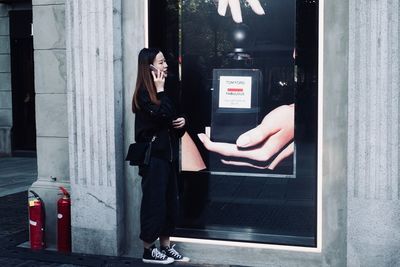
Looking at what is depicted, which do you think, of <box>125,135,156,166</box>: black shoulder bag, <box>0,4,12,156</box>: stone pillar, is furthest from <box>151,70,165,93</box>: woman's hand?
<box>0,4,12,156</box>: stone pillar

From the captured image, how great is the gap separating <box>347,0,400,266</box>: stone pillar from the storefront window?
485 millimetres

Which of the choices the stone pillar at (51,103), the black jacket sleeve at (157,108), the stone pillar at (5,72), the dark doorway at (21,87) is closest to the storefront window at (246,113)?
the black jacket sleeve at (157,108)

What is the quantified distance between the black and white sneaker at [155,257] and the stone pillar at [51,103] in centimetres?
138

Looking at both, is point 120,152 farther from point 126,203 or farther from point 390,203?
point 390,203

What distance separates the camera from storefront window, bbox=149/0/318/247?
5602 mm

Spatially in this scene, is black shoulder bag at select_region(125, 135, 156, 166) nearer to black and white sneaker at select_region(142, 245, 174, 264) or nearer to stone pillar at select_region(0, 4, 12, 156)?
black and white sneaker at select_region(142, 245, 174, 264)

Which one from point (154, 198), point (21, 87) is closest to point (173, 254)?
point (154, 198)

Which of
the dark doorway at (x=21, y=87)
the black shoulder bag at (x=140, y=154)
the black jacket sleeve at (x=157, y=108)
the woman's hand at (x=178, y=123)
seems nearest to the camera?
the black jacket sleeve at (x=157, y=108)

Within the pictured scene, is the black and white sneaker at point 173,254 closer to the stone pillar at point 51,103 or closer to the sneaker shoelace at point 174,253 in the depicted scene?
the sneaker shoelace at point 174,253

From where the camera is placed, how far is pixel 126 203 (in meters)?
6.08

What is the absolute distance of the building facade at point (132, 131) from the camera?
5023 mm

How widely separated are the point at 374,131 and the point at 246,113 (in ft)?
4.40

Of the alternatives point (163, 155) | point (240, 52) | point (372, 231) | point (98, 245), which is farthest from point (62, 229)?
point (372, 231)

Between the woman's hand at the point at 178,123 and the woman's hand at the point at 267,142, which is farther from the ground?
the woman's hand at the point at 178,123
